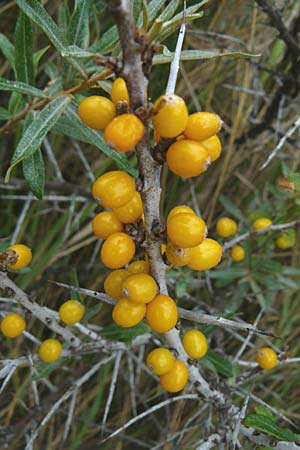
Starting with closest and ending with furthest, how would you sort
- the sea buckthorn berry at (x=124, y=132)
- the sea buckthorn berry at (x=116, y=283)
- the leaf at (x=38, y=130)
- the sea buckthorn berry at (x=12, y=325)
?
1. the sea buckthorn berry at (x=124, y=132)
2. the sea buckthorn berry at (x=116, y=283)
3. the leaf at (x=38, y=130)
4. the sea buckthorn berry at (x=12, y=325)

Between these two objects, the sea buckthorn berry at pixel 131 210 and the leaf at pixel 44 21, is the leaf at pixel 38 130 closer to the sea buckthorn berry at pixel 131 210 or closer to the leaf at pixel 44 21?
the leaf at pixel 44 21

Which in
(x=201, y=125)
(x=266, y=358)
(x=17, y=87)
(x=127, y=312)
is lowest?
(x=266, y=358)

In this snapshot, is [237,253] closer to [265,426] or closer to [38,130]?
[265,426]

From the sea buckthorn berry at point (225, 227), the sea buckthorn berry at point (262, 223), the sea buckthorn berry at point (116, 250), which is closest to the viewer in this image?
the sea buckthorn berry at point (116, 250)

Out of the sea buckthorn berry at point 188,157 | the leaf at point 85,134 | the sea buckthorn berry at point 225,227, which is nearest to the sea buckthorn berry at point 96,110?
the sea buckthorn berry at point 188,157

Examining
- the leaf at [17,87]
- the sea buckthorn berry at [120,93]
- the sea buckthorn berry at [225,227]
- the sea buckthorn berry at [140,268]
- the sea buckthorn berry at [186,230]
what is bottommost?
the sea buckthorn berry at [225,227]

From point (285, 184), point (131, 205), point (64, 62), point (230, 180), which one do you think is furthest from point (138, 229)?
point (230, 180)

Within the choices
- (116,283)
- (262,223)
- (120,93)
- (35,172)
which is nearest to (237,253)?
(262,223)

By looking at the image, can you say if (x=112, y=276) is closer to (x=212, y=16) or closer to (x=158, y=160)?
(x=158, y=160)
